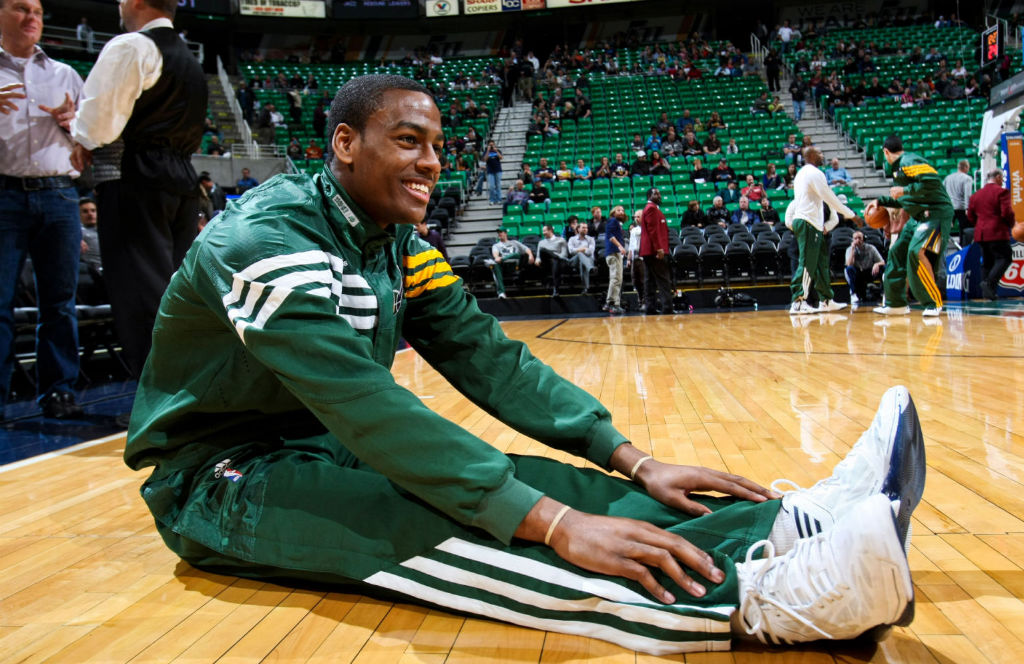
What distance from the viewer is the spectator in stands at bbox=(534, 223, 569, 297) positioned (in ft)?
32.8

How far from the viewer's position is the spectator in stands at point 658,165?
515 inches

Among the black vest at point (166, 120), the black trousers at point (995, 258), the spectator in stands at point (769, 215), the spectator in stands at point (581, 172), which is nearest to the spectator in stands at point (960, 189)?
the black trousers at point (995, 258)

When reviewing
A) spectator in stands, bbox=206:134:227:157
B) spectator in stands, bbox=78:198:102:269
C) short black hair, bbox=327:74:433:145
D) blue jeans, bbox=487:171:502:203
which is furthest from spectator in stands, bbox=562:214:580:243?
short black hair, bbox=327:74:433:145

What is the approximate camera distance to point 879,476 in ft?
3.05

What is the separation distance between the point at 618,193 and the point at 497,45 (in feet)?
39.5

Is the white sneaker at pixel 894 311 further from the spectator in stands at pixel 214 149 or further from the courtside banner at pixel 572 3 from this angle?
the courtside banner at pixel 572 3

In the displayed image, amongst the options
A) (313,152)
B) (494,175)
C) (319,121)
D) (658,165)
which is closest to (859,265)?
(658,165)

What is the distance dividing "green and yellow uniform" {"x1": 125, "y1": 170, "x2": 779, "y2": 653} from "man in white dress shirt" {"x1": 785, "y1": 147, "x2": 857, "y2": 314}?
6.15 metres

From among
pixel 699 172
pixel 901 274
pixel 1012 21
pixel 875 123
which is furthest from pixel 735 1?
pixel 901 274

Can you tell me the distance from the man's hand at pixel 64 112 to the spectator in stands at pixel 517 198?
976 cm

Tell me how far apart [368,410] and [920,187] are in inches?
238

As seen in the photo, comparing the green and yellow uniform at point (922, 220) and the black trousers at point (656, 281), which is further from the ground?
the green and yellow uniform at point (922, 220)

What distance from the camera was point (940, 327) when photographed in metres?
5.17

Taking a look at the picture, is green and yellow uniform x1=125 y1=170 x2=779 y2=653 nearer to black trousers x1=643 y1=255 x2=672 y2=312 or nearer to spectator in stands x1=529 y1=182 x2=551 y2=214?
black trousers x1=643 y1=255 x2=672 y2=312
